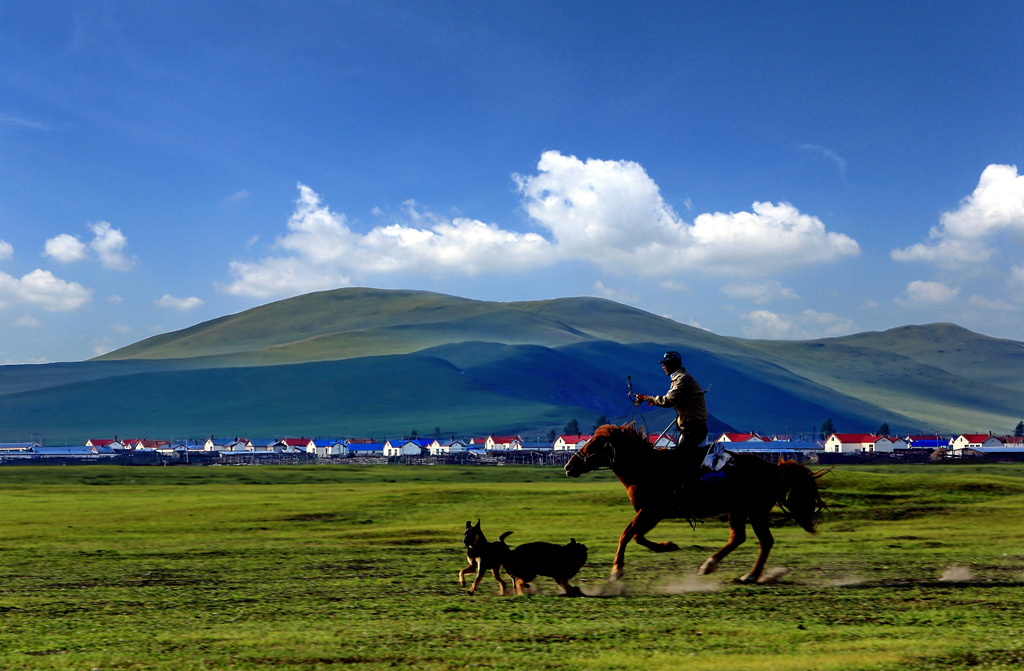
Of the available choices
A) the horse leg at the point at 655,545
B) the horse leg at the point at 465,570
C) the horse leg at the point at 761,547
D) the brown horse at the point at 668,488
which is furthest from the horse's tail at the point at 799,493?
the horse leg at the point at 465,570

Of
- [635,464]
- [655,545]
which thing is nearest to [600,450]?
[635,464]

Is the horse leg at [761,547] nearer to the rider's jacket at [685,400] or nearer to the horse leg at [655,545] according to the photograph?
the horse leg at [655,545]

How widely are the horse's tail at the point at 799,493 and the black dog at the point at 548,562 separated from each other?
5.36m

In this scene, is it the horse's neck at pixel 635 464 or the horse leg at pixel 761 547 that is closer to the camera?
the horse's neck at pixel 635 464

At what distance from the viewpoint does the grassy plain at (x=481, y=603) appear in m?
12.8

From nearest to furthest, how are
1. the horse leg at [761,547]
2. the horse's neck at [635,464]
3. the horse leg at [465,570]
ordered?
the horse leg at [465,570] → the horse's neck at [635,464] → the horse leg at [761,547]

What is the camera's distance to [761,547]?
20562 millimetres

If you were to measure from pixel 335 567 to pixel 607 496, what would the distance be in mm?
35032

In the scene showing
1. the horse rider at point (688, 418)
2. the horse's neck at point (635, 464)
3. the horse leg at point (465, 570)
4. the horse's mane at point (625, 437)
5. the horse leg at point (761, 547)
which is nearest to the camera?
the horse leg at point (465, 570)

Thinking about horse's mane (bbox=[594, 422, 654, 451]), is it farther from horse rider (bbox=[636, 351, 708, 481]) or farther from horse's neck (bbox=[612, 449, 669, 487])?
horse rider (bbox=[636, 351, 708, 481])

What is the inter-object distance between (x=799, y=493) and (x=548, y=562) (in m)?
6.58

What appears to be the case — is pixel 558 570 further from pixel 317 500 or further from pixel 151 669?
pixel 317 500

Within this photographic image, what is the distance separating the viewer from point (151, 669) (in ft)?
39.5

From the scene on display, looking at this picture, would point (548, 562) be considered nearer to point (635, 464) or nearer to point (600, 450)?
point (600, 450)
